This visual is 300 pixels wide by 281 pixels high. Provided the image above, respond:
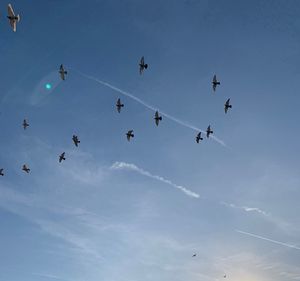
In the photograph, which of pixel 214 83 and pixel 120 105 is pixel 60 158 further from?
pixel 214 83

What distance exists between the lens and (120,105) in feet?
445

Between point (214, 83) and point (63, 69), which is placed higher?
point (214, 83)

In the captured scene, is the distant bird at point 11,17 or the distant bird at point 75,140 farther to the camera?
the distant bird at point 75,140

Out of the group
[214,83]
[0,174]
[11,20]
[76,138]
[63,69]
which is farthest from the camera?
[0,174]

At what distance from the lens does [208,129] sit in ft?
460

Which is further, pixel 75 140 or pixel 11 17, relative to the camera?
pixel 75 140

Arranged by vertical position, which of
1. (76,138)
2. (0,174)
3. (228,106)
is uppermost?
(228,106)

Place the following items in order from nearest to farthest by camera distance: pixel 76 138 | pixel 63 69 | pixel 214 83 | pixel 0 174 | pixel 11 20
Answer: pixel 11 20
pixel 63 69
pixel 214 83
pixel 76 138
pixel 0 174

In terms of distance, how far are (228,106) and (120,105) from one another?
3189 cm

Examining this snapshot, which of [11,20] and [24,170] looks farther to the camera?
[24,170]

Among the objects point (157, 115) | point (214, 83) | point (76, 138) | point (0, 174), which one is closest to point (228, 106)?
point (214, 83)

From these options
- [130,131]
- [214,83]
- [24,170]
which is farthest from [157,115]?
[24,170]

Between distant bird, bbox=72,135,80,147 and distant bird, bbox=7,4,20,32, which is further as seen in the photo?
distant bird, bbox=72,135,80,147

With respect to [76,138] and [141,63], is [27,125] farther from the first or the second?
[141,63]
